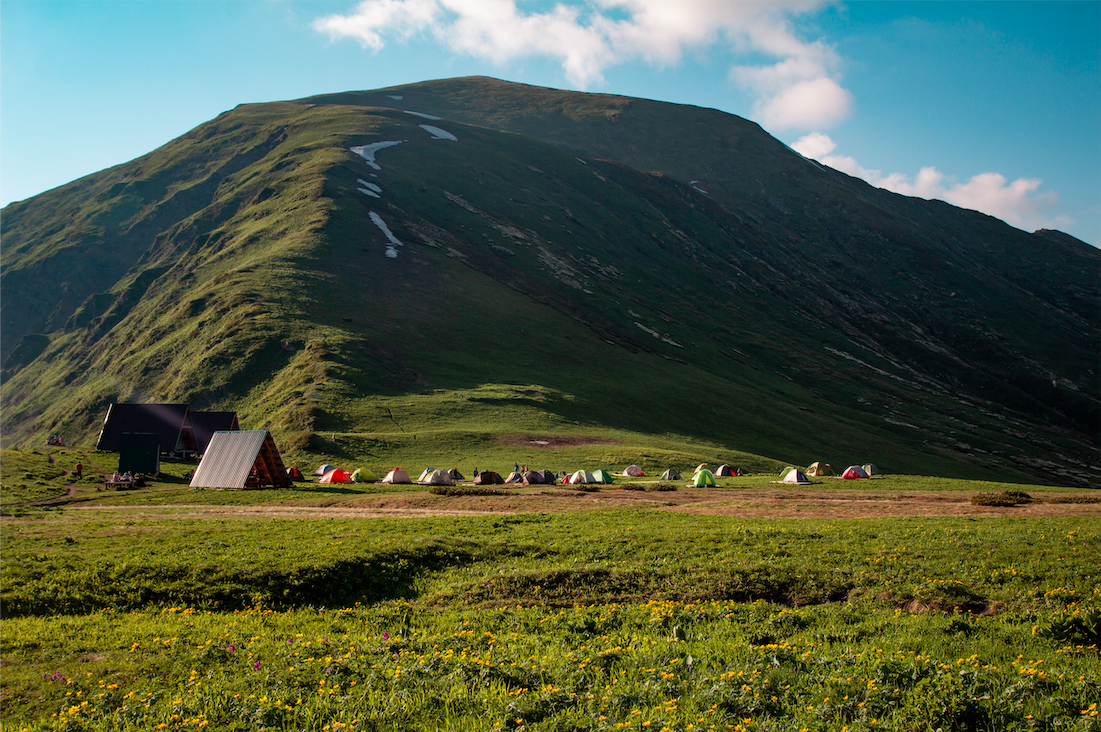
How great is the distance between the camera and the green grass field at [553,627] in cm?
865

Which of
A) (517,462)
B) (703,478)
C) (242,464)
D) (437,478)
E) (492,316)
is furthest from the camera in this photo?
(492,316)

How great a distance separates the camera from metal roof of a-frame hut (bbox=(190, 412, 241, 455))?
66.8m

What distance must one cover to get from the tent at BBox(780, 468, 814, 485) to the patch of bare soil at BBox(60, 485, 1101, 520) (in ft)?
24.6

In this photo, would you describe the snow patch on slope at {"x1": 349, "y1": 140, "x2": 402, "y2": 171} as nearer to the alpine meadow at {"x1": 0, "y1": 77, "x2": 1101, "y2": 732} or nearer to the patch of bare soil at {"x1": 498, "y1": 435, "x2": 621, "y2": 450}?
the alpine meadow at {"x1": 0, "y1": 77, "x2": 1101, "y2": 732}

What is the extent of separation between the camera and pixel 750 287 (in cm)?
16250

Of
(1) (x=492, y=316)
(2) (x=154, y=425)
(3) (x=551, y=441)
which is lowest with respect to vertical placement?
(3) (x=551, y=441)

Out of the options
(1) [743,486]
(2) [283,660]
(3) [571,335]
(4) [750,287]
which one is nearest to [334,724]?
(2) [283,660]

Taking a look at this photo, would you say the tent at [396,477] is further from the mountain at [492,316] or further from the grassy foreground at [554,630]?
the grassy foreground at [554,630]

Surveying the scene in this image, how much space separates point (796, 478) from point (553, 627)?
4647 cm

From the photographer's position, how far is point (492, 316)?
10981 cm

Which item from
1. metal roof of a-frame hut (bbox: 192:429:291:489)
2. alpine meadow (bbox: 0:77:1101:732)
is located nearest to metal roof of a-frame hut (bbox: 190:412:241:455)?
alpine meadow (bbox: 0:77:1101:732)

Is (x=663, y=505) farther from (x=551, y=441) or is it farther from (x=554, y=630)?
(x=551, y=441)

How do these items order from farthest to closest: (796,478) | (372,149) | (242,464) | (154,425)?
(372,149), (154,425), (796,478), (242,464)

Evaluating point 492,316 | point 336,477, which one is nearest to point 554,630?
point 336,477
